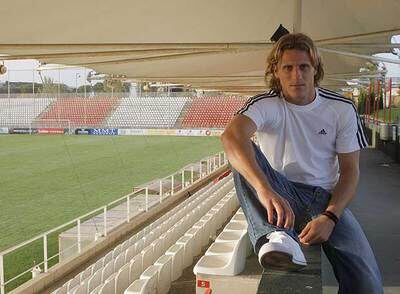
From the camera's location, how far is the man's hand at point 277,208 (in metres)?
1.43

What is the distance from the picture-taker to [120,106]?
1663 inches

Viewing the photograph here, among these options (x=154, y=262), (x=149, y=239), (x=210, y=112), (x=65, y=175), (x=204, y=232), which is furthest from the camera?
(x=210, y=112)

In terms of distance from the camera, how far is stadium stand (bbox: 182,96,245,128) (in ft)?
128

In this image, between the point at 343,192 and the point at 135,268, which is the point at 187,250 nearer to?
the point at 135,268

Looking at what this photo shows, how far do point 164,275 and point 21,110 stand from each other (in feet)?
139

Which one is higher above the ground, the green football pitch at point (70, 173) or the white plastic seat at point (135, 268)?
the white plastic seat at point (135, 268)

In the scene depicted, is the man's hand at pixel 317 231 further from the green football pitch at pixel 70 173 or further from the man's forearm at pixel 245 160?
the green football pitch at pixel 70 173

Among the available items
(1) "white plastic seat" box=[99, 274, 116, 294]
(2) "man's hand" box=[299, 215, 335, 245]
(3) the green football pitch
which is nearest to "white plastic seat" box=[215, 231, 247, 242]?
(1) "white plastic seat" box=[99, 274, 116, 294]

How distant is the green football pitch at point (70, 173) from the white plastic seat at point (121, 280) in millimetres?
6339

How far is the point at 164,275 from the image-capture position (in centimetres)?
318

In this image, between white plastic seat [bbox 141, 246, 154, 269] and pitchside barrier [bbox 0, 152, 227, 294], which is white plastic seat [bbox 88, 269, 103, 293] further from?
pitchside barrier [bbox 0, 152, 227, 294]

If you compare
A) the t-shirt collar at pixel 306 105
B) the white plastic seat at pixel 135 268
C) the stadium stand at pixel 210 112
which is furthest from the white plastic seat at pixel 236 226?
the stadium stand at pixel 210 112

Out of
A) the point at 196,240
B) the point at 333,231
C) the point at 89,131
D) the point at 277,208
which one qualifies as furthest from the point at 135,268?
the point at 89,131

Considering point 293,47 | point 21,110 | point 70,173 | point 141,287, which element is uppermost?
point 293,47
